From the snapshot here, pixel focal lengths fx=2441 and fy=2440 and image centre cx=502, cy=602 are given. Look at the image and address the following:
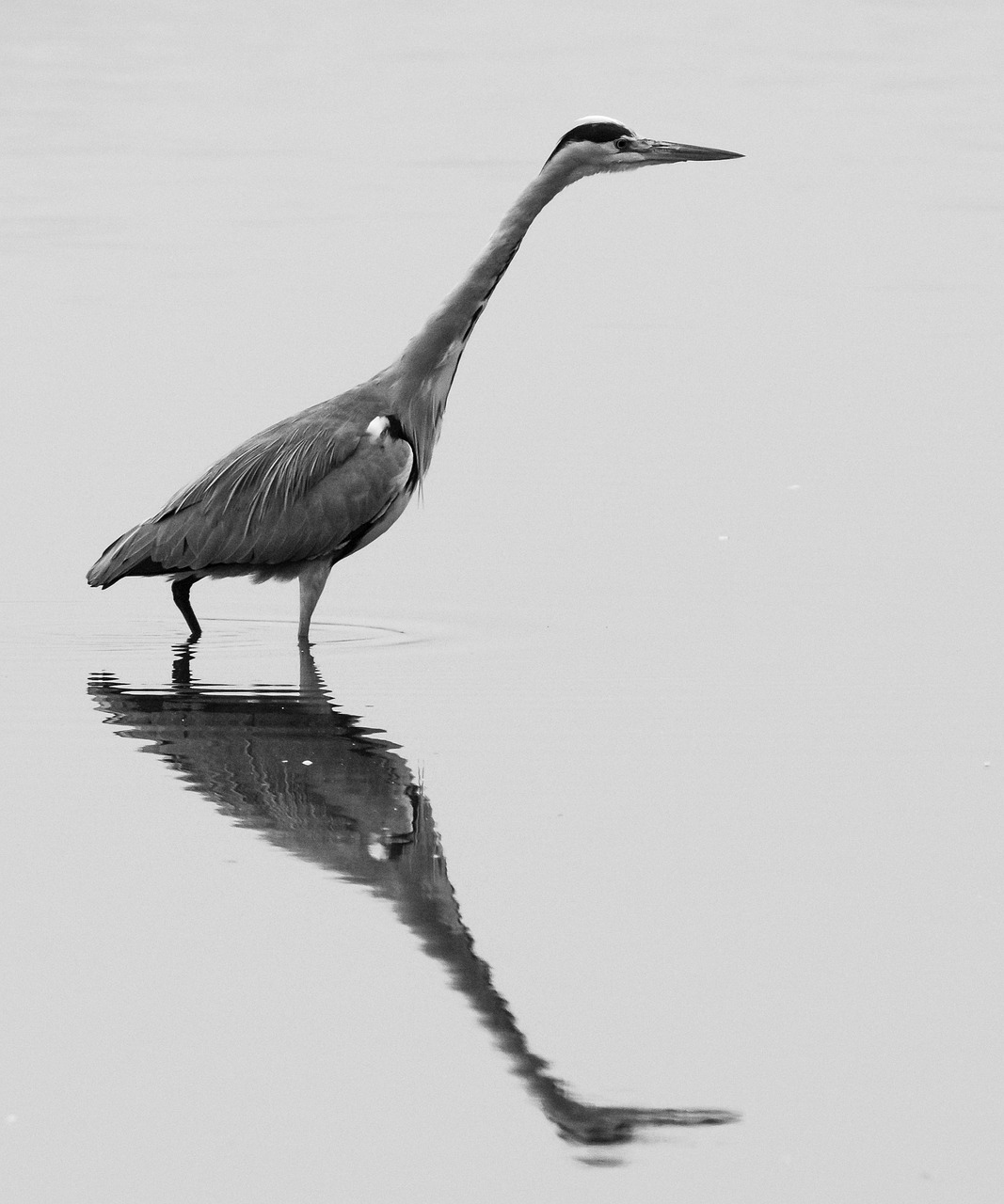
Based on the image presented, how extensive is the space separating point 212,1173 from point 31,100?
81.3 feet

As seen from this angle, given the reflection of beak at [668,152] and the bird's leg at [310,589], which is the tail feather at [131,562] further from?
the reflection of beak at [668,152]

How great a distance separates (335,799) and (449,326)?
3.61 m

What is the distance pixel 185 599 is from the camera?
10000mm

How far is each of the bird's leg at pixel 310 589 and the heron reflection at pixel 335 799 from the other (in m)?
0.28

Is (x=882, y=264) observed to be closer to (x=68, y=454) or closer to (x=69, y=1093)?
(x=68, y=454)

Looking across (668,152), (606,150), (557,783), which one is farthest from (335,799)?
(668,152)

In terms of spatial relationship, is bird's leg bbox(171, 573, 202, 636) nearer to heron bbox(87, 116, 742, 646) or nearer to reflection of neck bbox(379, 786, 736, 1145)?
heron bbox(87, 116, 742, 646)

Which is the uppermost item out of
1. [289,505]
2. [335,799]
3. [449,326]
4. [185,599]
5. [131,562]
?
[449,326]

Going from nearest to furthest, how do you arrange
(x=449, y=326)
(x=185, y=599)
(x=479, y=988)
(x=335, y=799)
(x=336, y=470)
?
(x=479, y=988), (x=335, y=799), (x=336, y=470), (x=185, y=599), (x=449, y=326)

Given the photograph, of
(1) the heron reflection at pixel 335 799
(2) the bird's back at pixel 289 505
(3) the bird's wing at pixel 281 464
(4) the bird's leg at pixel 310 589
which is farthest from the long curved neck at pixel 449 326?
(1) the heron reflection at pixel 335 799

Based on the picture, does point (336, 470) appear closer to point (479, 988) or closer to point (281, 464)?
point (281, 464)

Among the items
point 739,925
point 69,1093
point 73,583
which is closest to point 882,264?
point 73,583

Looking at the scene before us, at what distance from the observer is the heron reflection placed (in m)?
4.93

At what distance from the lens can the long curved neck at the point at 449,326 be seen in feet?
33.2
